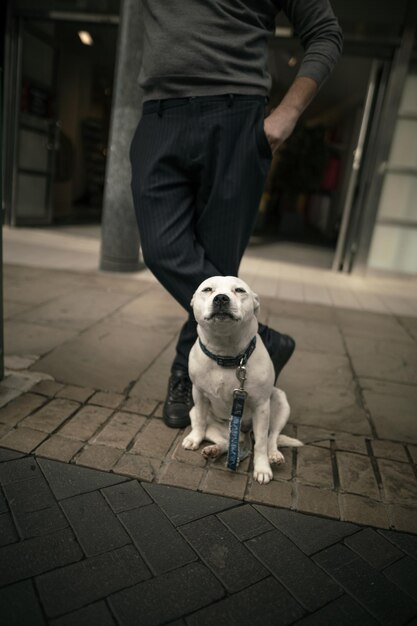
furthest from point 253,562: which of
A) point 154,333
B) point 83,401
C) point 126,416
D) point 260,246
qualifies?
point 260,246

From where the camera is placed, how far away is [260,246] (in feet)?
29.4

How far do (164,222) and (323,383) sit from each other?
139cm

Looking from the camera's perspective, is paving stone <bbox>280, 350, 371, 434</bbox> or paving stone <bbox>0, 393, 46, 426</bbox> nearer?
paving stone <bbox>0, 393, 46, 426</bbox>

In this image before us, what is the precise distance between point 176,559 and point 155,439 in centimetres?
64

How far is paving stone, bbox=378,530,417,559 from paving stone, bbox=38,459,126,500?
2.94 ft

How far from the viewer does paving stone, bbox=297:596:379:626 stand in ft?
3.69

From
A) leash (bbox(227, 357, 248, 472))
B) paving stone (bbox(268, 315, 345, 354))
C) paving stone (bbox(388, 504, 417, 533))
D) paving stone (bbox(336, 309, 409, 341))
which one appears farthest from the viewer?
paving stone (bbox(336, 309, 409, 341))

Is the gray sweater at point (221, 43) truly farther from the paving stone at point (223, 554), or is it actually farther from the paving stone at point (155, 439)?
the paving stone at point (223, 554)

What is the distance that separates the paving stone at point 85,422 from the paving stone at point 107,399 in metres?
0.04

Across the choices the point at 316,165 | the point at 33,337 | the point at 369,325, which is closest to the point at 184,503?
the point at 33,337

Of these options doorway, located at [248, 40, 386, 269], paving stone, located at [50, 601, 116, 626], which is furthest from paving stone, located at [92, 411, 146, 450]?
doorway, located at [248, 40, 386, 269]

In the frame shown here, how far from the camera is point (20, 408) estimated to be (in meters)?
1.99

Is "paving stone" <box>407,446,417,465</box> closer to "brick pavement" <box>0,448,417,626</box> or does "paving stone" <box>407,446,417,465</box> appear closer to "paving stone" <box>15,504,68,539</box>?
"brick pavement" <box>0,448,417,626</box>

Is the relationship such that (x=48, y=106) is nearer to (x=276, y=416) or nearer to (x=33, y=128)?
(x=33, y=128)
